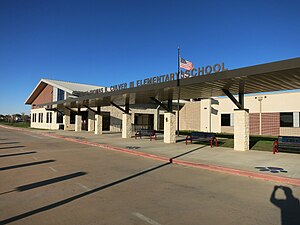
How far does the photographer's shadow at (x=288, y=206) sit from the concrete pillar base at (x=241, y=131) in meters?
8.60

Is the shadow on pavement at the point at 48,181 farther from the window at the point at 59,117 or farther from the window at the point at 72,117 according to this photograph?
the window at the point at 59,117

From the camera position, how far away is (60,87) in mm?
45500

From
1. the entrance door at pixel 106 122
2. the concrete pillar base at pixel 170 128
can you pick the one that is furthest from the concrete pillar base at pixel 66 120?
the concrete pillar base at pixel 170 128

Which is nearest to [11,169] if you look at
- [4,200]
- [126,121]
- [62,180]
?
[62,180]

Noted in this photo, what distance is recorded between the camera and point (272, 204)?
19.0ft

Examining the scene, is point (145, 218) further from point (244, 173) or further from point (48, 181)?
point (244, 173)

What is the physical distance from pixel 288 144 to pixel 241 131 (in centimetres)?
276

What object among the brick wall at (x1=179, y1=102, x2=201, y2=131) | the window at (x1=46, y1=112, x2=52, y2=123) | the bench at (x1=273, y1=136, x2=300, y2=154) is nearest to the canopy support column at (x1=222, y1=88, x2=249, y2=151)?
the bench at (x1=273, y1=136, x2=300, y2=154)

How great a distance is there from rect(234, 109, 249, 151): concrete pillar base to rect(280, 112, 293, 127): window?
17.0 m

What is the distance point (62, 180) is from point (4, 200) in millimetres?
2103

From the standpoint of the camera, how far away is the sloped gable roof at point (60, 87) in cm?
4520

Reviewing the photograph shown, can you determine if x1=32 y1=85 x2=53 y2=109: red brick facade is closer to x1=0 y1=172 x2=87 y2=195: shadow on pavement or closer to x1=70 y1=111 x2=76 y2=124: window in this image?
x1=70 y1=111 x2=76 y2=124: window

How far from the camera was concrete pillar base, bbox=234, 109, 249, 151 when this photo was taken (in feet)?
51.1

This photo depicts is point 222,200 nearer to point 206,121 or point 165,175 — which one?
point 165,175
